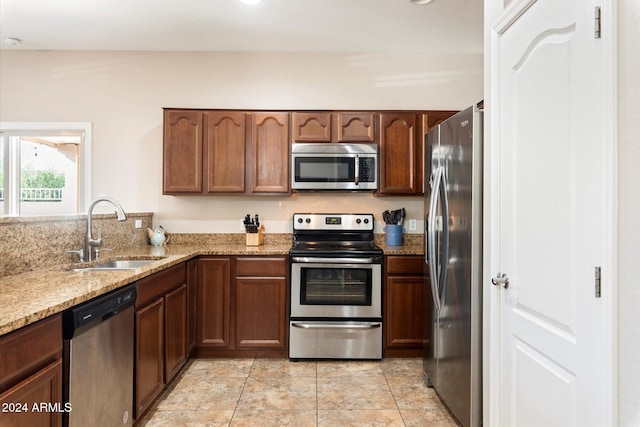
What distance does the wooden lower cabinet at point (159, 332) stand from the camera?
2.10m

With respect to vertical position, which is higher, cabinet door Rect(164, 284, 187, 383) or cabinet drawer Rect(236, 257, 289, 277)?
cabinet drawer Rect(236, 257, 289, 277)

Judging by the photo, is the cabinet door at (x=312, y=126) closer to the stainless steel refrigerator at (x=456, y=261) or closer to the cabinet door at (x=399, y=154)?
the cabinet door at (x=399, y=154)

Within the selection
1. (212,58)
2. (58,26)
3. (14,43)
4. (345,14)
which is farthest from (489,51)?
(14,43)

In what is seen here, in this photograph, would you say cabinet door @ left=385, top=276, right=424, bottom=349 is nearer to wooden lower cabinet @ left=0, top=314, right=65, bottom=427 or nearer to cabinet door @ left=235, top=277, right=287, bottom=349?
cabinet door @ left=235, top=277, right=287, bottom=349

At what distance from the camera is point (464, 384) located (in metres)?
2.04

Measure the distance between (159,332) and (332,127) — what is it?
2174 mm

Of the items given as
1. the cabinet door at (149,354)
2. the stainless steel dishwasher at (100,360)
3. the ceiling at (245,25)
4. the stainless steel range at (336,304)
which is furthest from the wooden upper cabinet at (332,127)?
the stainless steel dishwasher at (100,360)

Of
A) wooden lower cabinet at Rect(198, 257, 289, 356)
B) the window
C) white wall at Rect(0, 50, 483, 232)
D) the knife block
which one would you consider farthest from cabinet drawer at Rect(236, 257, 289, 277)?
the window

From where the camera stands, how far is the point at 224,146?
3.39m

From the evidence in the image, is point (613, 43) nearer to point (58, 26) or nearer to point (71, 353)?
point (71, 353)

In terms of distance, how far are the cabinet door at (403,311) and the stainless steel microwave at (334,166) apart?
2.91ft

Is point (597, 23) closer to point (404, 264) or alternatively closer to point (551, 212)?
point (551, 212)

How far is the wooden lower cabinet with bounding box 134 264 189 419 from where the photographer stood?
2100 mm

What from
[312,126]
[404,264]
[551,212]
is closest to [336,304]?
[404,264]
